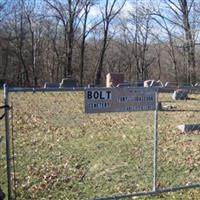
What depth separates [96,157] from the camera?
9.84m

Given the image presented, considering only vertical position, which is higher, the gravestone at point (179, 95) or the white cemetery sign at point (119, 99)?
the white cemetery sign at point (119, 99)

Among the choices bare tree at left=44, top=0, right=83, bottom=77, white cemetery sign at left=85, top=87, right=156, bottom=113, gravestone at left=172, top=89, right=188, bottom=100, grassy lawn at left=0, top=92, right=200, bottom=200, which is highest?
bare tree at left=44, top=0, right=83, bottom=77

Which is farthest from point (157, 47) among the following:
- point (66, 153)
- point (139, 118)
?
point (66, 153)

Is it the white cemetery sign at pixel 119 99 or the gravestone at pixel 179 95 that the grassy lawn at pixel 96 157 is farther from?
the gravestone at pixel 179 95

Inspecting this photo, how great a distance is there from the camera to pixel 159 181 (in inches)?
318

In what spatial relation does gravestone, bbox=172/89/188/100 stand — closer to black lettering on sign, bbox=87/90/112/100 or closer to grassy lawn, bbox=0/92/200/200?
grassy lawn, bbox=0/92/200/200

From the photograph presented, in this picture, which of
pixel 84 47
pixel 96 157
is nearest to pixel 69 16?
pixel 84 47

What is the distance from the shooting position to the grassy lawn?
25.7 feet

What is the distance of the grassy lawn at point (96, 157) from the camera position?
25.7 feet

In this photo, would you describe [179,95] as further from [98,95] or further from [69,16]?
[69,16]

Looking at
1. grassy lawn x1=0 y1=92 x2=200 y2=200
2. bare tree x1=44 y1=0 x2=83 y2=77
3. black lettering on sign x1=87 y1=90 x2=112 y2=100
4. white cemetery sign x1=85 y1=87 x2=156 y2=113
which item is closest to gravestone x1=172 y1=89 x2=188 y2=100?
grassy lawn x1=0 y1=92 x2=200 y2=200

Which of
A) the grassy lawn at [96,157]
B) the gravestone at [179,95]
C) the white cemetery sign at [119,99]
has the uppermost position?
the white cemetery sign at [119,99]

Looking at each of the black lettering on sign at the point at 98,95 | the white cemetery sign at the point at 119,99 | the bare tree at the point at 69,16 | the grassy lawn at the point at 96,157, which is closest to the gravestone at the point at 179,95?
the grassy lawn at the point at 96,157

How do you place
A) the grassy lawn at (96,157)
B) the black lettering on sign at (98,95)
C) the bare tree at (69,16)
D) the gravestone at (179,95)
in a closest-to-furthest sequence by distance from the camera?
the black lettering on sign at (98,95), the grassy lawn at (96,157), the gravestone at (179,95), the bare tree at (69,16)
